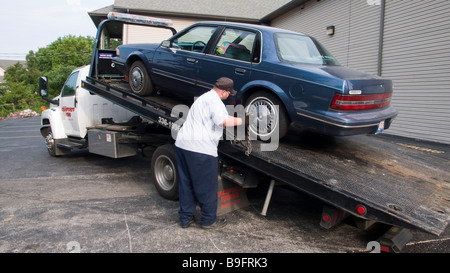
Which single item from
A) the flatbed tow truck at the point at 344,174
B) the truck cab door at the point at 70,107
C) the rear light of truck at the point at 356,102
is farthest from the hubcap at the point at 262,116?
the truck cab door at the point at 70,107

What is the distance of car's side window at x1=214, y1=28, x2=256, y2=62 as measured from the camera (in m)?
4.31

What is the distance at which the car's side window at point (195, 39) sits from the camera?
15.7 ft

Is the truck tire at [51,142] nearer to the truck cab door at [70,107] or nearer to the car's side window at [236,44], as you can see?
the truck cab door at [70,107]

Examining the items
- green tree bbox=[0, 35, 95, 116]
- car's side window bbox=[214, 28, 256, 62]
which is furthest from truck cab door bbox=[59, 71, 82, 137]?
green tree bbox=[0, 35, 95, 116]

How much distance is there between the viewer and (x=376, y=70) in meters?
10.9

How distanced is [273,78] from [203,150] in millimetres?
1189

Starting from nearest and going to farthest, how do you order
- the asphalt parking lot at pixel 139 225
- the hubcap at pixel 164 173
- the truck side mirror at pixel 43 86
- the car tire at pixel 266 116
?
the asphalt parking lot at pixel 139 225, the car tire at pixel 266 116, the hubcap at pixel 164 173, the truck side mirror at pixel 43 86

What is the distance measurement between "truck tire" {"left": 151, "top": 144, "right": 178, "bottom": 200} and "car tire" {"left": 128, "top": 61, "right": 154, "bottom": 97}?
1.11 meters

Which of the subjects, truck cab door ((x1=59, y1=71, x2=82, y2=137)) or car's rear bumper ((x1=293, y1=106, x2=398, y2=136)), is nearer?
car's rear bumper ((x1=293, y1=106, x2=398, y2=136))

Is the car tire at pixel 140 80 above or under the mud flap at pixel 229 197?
above

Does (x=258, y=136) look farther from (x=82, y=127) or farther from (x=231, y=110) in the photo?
(x=82, y=127)

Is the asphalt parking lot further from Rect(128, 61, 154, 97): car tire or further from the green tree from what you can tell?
the green tree
